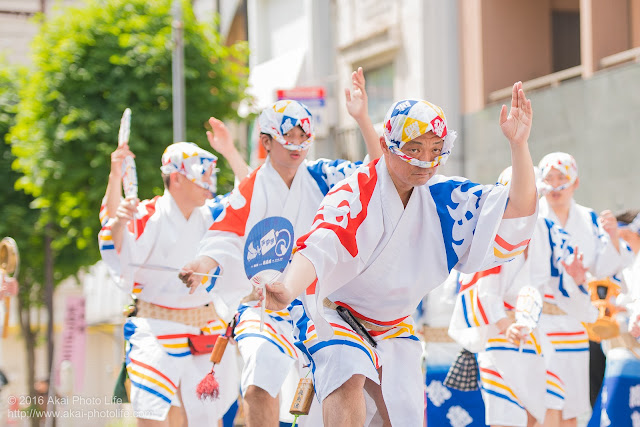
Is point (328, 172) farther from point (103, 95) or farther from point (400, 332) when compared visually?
point (103, 95)

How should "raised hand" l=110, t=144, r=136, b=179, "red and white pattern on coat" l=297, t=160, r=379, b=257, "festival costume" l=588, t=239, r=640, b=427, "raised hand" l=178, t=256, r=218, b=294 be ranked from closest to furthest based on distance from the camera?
"red and white pattern on coat" l=297, t=160, r=379, b=257 → "raised hand" l=178, t=256, r=218, b=294 → "raised hand" l=110, t=144, r=136, b=179 → "festival costume" l=588, t=239, r=640, b=427

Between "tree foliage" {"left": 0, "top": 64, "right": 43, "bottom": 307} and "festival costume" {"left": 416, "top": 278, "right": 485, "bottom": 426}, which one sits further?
"tree foliage" {"left": 0, "top": 64, "right": 43, "bottom": 307}

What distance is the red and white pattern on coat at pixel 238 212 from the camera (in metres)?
6.88

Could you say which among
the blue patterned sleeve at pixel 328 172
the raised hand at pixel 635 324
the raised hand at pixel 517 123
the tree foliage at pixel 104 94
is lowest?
the raised hand at pixel 635 324

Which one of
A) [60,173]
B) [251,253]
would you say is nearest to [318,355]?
[251,253]

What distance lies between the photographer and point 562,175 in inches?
336

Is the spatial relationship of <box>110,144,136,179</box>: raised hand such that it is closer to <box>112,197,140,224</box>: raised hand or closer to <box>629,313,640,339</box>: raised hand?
<box>112,197,140,224</box>: raised hand

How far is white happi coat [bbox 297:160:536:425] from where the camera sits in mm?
5262

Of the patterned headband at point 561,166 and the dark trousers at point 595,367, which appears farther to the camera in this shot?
the dark trousers at point 595,367

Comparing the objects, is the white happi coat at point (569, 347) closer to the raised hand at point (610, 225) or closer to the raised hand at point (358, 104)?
the raised hand at point (610, 225)

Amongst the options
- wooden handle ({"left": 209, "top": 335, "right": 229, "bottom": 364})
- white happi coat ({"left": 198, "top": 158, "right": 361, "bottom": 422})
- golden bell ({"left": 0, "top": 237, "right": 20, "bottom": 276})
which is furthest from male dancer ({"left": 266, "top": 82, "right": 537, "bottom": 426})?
golden bell ({"left": 0, "top": 237, "right": 20, "bottom": 276})

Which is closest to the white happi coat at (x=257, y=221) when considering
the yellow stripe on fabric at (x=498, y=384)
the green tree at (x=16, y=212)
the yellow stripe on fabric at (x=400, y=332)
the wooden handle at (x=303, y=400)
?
the wooden handle at (x=303, y=400)

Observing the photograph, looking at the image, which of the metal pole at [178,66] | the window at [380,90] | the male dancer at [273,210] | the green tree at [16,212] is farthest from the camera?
the green tree at [16,212]

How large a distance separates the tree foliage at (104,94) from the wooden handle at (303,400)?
11.5 metres
